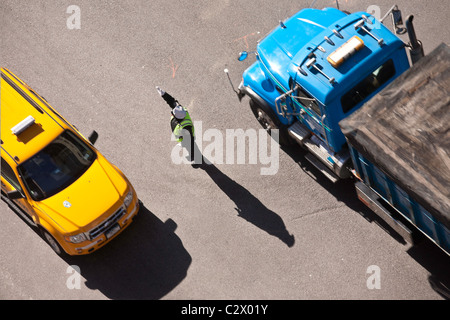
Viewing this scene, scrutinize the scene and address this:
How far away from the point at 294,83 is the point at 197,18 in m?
4.13

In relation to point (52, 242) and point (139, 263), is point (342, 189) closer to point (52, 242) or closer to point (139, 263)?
point (139, 263)

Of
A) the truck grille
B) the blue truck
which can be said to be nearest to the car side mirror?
the truck grille

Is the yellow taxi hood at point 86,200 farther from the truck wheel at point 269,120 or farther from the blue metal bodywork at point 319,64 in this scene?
the blue metal bodywork at point 319,64

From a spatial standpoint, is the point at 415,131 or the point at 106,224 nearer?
the point at 415,131

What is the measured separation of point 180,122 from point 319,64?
109 inches

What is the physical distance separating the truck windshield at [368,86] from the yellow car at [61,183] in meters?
4.24

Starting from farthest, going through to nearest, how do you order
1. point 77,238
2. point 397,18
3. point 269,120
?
point 269,120
point 77,238
point 397,18

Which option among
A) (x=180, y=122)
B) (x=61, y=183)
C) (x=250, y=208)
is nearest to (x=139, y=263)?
(x=61, y=183)

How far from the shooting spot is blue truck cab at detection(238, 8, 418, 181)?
10.6 metres

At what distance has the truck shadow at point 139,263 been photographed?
11.6 meters

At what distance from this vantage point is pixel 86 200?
11.5m

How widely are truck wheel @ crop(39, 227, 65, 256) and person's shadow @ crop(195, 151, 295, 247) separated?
312cm
